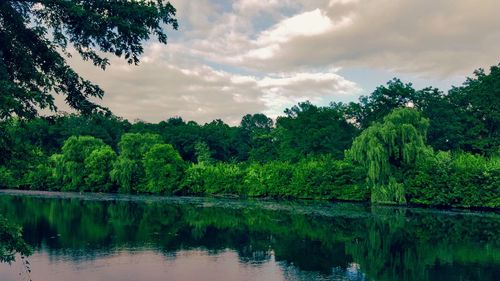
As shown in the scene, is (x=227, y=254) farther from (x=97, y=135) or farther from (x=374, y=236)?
(x=97, y=135)

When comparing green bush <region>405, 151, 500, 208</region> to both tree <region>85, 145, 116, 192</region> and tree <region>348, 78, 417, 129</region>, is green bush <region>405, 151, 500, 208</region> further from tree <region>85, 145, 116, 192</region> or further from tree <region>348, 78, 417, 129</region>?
Answer: tree <region>85, 145, 116, 192</region>

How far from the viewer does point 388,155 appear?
54.1 meters

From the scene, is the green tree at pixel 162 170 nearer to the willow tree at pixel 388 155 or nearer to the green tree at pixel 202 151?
the green tree at pixel 202 151

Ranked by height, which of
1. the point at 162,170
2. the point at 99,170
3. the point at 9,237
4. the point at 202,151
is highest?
the point at 202,151

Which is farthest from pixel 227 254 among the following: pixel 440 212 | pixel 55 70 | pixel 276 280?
pixel 440 212

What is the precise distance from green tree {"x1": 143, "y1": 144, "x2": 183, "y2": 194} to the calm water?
29104 mm

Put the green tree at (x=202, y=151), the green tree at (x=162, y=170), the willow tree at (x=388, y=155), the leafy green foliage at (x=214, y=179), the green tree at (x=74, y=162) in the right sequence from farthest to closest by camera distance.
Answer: the green tree at (x=202, y=151), the green tree at (x=74, y=162), the green tree at (x=162, y=170), the leafy green foliage at (x=214, y=179), the willow tree at (x=388, y=155)

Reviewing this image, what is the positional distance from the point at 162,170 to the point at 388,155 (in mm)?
36470

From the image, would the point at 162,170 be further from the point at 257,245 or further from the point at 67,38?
the point at 67,38

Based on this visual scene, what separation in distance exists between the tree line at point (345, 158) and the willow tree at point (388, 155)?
11 centimetres

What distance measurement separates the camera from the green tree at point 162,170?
248ft

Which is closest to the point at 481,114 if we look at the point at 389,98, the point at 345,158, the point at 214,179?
the point at 389,98

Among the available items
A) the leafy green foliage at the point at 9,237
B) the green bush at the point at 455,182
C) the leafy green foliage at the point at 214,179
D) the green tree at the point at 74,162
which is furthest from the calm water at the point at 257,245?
the green tree at the point at 74,162

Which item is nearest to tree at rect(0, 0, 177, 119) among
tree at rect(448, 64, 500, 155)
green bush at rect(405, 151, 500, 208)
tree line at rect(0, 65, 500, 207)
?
tree line at rect(0, 65, 500, 207)
